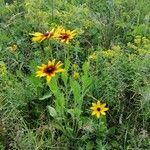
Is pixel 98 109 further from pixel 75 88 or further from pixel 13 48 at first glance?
pixel 13 48

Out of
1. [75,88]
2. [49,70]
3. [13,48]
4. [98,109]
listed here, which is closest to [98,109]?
[98,109]

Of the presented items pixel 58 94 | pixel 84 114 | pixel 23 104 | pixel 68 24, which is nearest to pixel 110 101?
pixel 84 114

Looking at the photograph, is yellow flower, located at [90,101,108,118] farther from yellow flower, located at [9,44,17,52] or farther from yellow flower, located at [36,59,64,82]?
yellow flower, located at [9,44,17,52]

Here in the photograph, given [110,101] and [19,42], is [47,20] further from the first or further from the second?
[110,101]

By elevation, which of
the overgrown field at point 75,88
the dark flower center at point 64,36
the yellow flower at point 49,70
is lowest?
the overgrown field at point 75,88

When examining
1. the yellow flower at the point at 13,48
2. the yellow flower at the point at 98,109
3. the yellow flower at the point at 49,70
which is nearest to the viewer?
the yellow flower at the point at 49,70

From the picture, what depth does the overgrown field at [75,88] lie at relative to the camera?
241 centimetres

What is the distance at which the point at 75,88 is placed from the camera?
237cm

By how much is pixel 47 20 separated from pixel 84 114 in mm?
905

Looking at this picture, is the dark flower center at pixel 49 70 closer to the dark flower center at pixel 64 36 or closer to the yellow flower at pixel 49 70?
the yellow flower at pixel 49 70

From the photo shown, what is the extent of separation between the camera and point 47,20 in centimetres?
320

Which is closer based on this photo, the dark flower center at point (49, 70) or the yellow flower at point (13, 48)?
the dark flower center at point (49, 70)

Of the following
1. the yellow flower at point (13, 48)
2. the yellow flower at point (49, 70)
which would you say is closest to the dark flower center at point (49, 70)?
the yellow flower at point (49, 70)

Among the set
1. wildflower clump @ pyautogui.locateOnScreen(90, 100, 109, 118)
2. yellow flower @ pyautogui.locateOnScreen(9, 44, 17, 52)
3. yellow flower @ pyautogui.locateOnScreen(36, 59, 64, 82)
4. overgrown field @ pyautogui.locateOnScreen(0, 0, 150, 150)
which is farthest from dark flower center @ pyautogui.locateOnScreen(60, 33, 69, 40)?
yellow flower @ pyautogui.locateOnScreen(9, 44, 17, 52)
